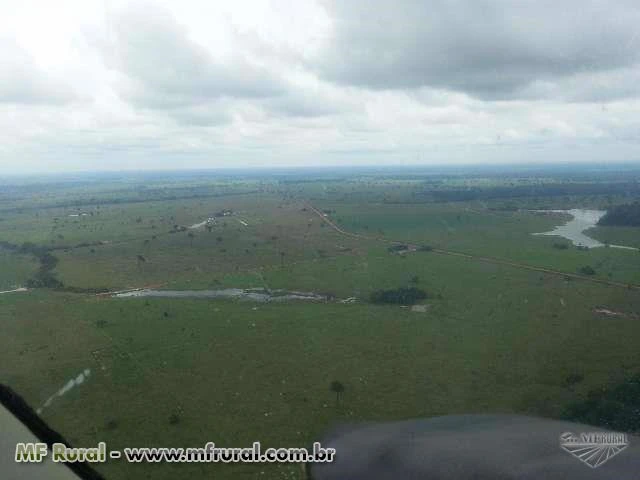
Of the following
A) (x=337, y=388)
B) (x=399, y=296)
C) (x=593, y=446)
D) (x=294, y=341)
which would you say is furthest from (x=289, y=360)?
(x=593, y=446)

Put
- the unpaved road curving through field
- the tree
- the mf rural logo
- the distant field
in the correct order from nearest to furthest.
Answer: the mf rural logo, the tree, the unpaved road curving through field, the distant field

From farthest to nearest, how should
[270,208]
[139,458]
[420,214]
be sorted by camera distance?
[270,208] < [420,214] < [139,458]

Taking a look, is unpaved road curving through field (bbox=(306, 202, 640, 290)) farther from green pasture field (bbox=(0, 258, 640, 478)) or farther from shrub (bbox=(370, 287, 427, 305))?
shrub (bbox=(370, 287, 427, 305))

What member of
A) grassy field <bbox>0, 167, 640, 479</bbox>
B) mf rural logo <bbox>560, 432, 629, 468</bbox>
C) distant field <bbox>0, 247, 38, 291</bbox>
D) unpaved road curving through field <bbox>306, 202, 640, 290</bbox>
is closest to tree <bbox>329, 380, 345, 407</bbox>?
grassy field <bbox>0, 167, 640, 479</bbox>

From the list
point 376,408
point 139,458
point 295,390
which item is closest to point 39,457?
point 139,458

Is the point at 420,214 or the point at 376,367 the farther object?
the point at 420,214

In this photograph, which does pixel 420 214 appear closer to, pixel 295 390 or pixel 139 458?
pixel 295 390

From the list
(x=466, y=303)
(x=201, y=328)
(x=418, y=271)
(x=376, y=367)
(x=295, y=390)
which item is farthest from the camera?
(x=418, y=271)
